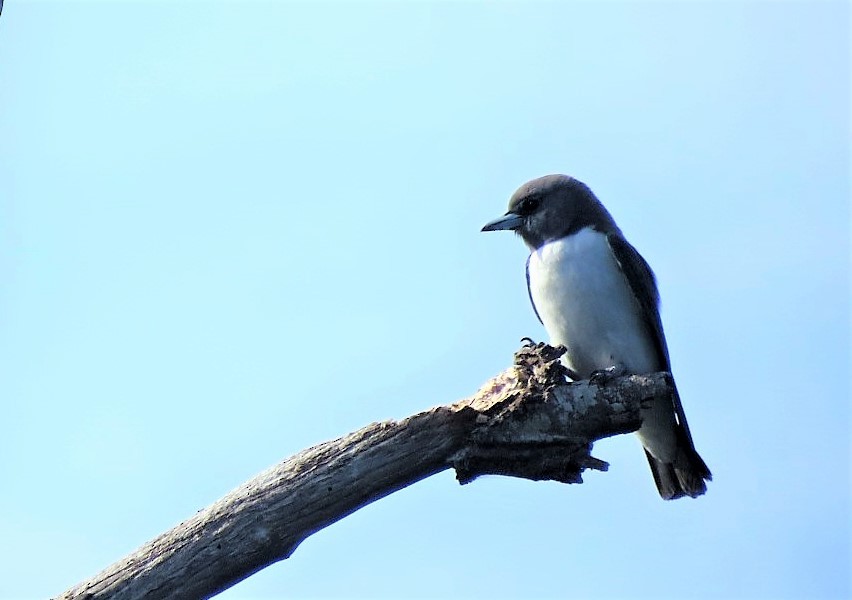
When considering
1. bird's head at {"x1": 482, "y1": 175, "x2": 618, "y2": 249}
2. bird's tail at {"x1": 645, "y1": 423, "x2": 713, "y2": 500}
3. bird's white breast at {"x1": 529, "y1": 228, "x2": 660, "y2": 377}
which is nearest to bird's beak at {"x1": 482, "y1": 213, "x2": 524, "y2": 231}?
bird's head at {"x1": 482, "y1": 175, "x2": 618, "y2": 249}

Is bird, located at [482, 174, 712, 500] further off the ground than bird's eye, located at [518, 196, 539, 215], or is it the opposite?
bird's eye, located at [518, 196, 539, 215]

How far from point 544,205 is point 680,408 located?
6.24 feet

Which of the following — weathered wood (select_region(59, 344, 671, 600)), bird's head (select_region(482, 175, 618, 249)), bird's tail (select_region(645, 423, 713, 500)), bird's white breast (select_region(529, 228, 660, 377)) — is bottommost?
bird's tail (select_region(645, 423, 713, 500))

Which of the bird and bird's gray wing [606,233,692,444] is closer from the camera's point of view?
the bird

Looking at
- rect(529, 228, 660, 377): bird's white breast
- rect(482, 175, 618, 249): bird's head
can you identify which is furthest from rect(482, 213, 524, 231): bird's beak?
rect(529, 228, 660, 377): bird's white breast

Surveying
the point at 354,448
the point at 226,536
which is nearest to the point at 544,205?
the point at 354,448

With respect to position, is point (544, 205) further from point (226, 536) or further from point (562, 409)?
point (226, 536)

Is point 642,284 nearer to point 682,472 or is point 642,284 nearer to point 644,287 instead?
point 644,287

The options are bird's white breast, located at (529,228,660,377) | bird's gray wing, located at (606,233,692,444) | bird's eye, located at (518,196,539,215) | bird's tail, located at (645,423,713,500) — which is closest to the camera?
bird's white breast, located at (529,228,660,377)

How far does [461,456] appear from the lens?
21.8 feet

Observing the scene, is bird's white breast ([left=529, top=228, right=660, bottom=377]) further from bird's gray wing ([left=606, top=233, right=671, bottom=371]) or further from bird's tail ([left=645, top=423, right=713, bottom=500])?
bird's tail ([left=645, top=423, right=713, bottom=500])

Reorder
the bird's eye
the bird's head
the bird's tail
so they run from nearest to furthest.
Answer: the bird's tail → the bird's head → the bird's eye

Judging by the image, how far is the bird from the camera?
322 inches

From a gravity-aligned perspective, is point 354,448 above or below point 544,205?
below
